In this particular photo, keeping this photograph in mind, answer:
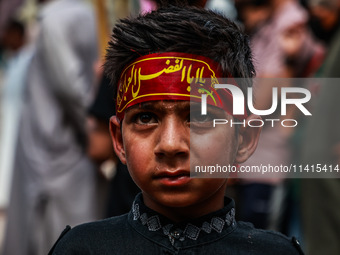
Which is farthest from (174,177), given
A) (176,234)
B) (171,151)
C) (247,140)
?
(247,140)

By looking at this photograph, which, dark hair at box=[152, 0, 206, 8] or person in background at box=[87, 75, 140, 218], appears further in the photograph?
person in background at box=[87, 75, 140, 218]

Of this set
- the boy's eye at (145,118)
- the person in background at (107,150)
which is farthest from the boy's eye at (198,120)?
the person in background at (107,150)

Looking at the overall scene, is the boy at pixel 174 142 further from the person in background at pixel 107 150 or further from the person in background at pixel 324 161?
the person in background at pixel 324 161

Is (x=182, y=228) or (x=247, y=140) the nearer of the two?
(x=182, y=228)

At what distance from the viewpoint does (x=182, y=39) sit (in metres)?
2.20

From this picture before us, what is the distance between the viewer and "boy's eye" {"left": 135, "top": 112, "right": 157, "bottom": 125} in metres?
2.23

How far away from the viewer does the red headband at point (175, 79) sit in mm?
2188

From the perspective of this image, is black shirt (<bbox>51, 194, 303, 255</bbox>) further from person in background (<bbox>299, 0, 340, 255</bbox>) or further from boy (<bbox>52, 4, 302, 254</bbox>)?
person in background (<bbox>299, 0, 340, 255</bbox>)

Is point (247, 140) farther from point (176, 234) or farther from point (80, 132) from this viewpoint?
point (80, 132)

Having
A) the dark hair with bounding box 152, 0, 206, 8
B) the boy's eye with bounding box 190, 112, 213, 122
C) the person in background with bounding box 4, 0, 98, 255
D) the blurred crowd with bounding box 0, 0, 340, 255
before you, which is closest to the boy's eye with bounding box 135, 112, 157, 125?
the boy's eye with bounding box 190, 112, 213, 122

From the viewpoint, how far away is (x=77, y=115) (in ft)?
16.6

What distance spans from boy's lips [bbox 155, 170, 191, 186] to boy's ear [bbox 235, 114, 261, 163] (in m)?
0.23

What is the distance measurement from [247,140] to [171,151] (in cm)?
32

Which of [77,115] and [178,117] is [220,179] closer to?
[178,117]
